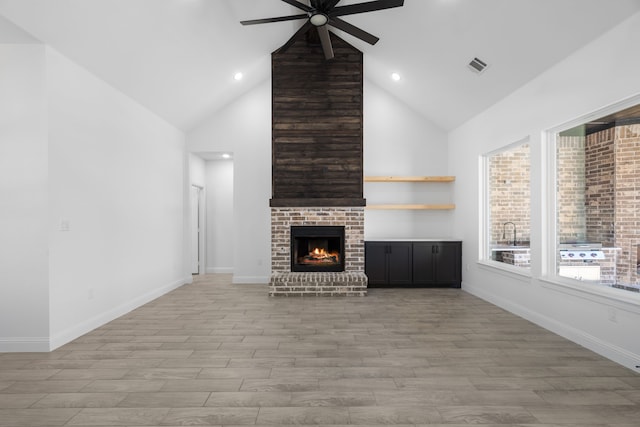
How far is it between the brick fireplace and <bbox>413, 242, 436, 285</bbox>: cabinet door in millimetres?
970

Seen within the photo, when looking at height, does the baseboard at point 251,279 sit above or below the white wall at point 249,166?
below

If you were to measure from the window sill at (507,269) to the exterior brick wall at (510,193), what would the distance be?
33cm

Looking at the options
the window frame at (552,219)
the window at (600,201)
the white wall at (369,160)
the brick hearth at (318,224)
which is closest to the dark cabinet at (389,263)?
the brick hearth at (318,224)

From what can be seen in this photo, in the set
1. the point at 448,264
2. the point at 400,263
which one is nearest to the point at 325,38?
the point at 400,263

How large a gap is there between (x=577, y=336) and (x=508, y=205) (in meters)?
2.04

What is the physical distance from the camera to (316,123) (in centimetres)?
636

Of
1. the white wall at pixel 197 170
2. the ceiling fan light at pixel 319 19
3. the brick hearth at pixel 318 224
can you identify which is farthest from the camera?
the white wall at pixel 197 170

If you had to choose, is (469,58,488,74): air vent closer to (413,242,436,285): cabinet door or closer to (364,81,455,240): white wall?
(364,81,455,240): white wall

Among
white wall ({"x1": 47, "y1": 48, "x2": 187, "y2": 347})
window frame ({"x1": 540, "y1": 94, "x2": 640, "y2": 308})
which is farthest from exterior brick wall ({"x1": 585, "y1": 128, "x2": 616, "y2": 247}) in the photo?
white wall ({"x1": 47, "y1": 48, "x2": 187, "y2": 347})

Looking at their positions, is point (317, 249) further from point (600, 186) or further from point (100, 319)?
point (600, 186)

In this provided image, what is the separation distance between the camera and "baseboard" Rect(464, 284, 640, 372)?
309cm

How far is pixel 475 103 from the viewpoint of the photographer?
560 centimetres

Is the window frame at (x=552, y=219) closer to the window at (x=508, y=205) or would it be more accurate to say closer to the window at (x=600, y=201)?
the window at (x=600, y=201)

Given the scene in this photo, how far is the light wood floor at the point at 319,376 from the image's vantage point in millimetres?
2352
